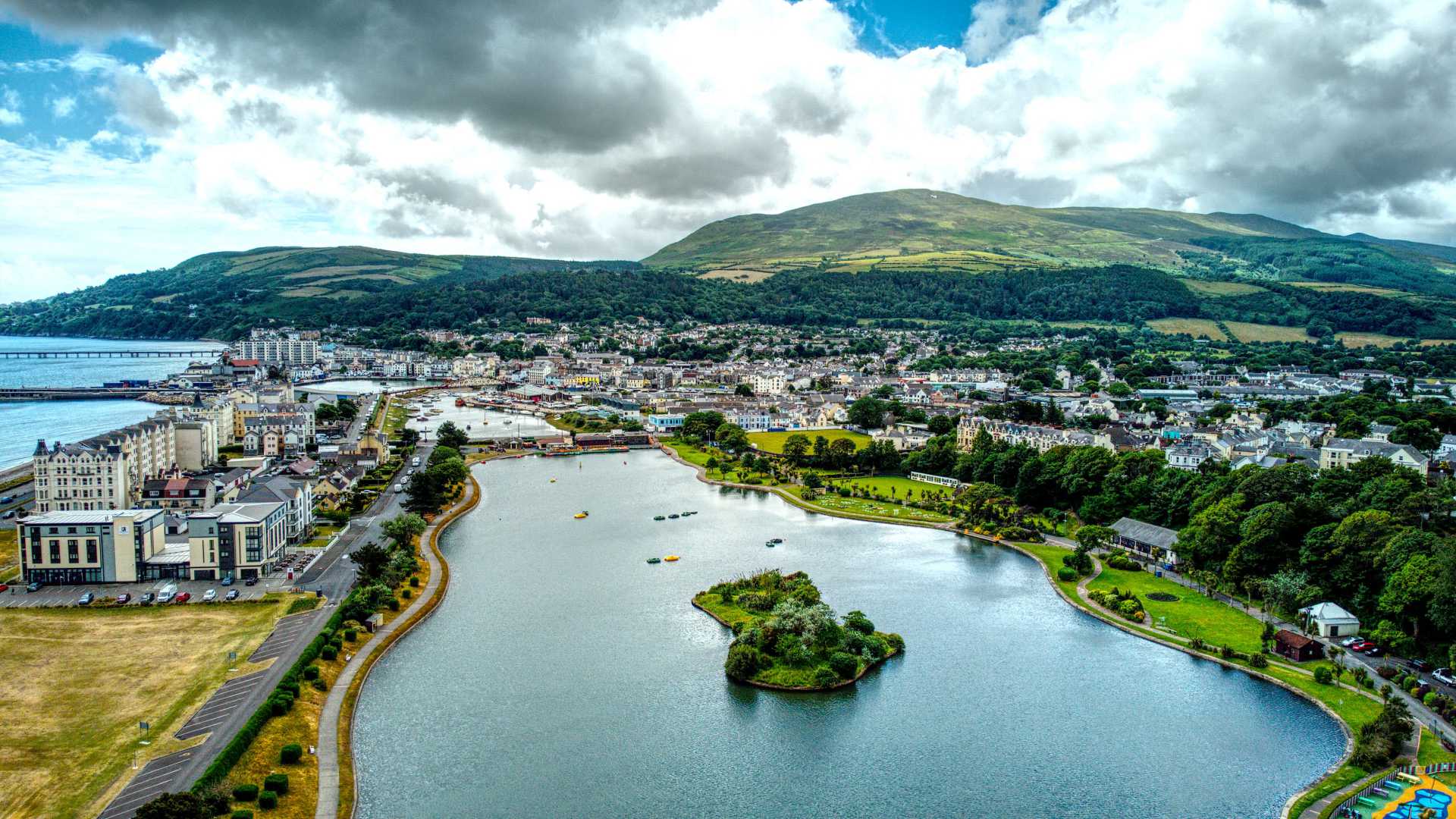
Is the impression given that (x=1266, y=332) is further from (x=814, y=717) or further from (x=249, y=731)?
(x=249, y=731)

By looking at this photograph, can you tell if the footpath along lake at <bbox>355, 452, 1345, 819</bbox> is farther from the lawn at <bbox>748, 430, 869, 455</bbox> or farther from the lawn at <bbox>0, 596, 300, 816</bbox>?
the lawn at <bbox>748, 430, 869, 455</bbox>

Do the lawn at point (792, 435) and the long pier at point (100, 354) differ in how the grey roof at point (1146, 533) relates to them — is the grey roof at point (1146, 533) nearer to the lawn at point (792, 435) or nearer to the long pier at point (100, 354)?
the lawn at point (792, 435)

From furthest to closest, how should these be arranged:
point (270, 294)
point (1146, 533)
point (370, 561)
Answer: point (270, 294) → point (1146, 533) → point (370, 561)

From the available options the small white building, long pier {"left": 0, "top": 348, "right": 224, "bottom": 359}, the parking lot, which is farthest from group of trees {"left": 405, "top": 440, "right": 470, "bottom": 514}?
long pier {"left": 0, "top": 348, "right": 224, "bottom": 359}

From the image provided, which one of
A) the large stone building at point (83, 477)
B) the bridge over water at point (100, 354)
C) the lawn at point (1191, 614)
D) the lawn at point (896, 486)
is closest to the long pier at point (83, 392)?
the bridge over water at point (100, 354)

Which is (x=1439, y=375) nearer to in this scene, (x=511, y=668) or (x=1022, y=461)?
(x=1022, y=461)

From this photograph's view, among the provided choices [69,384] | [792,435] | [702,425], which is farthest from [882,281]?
[69,384]
